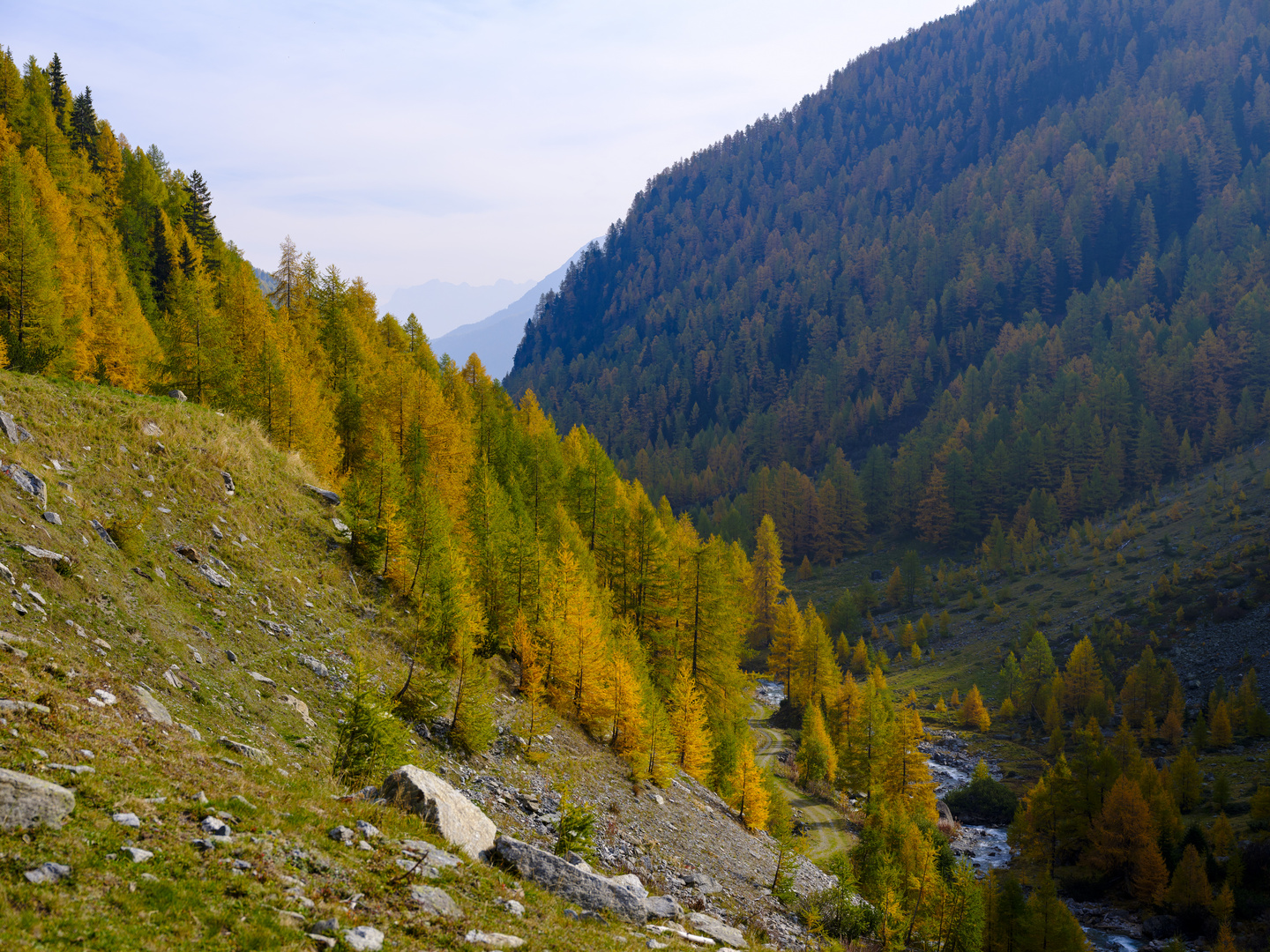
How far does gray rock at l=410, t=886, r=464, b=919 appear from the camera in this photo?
10430 millimetres

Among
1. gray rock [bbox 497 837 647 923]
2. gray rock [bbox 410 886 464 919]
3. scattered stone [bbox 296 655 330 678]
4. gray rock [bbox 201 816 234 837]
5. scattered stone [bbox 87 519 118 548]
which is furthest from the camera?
scattered stone [bbox 296 655 330 678]

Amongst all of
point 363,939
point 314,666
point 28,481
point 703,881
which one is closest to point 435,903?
point 363,939

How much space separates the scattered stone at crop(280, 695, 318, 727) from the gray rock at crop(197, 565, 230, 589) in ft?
15.9

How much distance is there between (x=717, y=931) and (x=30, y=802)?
15730mm

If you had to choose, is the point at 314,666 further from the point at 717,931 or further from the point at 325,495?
the point at 717,931

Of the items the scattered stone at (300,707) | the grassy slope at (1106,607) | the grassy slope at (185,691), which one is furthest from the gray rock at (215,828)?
the grassy slope at (1106,607)

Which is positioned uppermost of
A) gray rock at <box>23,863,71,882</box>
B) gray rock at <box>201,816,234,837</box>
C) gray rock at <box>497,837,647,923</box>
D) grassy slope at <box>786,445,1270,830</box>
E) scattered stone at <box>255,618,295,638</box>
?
grassy slope at <box>786,445,1270,830</box>

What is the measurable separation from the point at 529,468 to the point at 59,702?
153 ft

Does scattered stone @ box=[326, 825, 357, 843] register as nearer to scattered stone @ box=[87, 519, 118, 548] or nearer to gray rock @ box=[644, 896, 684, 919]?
gray rock @ box=[644, 896, 684, 919]

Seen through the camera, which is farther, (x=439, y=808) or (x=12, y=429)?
(x=12, y=429)

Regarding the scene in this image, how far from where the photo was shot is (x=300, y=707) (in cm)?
2034

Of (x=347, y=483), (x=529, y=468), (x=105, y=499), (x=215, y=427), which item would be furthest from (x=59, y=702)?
(x=529, y=468)

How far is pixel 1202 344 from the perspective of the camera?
488 ft

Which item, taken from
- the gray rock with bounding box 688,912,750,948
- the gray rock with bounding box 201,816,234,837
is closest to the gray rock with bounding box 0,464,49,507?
the gray rock with bounding box 201,816,234,837
